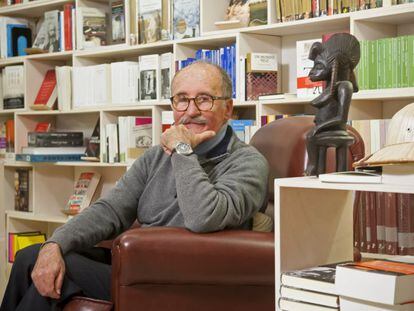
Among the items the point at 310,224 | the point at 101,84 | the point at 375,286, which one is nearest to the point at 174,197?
the point at 310,224

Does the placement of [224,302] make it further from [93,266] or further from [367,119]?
[367,119]

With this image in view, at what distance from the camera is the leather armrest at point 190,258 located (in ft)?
6.66

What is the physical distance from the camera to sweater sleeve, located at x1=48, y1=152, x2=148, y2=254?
237 centimetres

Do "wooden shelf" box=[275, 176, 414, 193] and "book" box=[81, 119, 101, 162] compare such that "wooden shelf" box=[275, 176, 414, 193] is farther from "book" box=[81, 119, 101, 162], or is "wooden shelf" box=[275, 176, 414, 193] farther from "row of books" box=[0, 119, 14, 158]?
"row of books" box=[0, 119, 14, 158]

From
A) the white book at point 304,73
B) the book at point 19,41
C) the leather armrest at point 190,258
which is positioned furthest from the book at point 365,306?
the book at point 19,41

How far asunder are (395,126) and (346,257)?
0.52 metres

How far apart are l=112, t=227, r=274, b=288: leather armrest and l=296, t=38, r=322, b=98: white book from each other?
1.30 meters

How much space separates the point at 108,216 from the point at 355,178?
1.09 metres

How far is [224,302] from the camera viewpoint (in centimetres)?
211

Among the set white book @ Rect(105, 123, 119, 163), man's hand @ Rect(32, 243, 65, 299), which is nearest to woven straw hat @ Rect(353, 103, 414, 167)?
man's hand @ Rect(32, 243, 65, 299)

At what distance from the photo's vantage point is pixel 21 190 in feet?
16.1

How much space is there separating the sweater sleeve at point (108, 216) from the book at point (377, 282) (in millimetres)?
987

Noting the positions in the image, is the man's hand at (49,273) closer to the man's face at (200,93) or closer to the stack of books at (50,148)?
the man's face at (200,93)

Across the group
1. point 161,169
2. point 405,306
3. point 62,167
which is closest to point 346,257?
point 405,306
